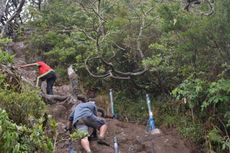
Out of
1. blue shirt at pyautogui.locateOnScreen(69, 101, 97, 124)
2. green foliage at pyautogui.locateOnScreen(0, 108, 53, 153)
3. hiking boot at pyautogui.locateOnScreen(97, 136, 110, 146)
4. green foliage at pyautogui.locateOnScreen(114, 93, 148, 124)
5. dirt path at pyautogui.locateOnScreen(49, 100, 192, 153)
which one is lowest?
dirt path at pyautogui.locateOnScreen(49, 100, 192, 153)

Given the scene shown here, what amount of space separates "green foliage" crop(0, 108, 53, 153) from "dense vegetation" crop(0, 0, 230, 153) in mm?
181

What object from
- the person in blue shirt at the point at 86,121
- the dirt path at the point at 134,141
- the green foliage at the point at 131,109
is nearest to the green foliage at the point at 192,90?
the dirt path at the point at 134,141

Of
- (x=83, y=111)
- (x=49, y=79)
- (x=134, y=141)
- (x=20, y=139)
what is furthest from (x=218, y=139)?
(x=49, y=79)

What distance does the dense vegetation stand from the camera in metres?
8.98

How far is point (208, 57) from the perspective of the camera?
9.62 m

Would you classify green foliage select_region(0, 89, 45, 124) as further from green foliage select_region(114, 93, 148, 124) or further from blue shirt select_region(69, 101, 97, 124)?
green foliage select_region(114, 93, 148, 124)

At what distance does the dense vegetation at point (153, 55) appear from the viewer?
8.98m

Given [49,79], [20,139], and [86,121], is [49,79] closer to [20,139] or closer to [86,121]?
[86,121]

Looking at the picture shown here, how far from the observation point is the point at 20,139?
5.41 meters

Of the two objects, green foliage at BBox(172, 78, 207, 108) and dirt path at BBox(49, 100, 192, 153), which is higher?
green foliage at BBox(172, 78, 207, 108)

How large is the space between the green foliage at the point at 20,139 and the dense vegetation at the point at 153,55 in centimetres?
18

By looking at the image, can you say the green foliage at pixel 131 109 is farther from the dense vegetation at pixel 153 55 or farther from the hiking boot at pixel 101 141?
the hiking boot at pixel 101 141

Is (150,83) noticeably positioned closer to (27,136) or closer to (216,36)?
(216,36)

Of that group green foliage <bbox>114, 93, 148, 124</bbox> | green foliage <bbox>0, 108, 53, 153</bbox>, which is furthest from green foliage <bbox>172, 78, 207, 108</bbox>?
green foliage <bbox>0, 108, 53, 153</bbox>
